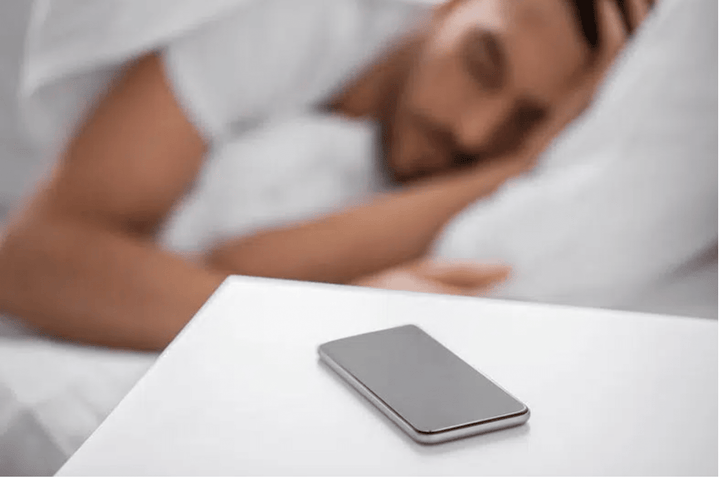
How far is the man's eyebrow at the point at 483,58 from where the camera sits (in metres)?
0.80

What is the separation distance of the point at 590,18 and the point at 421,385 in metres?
0.63

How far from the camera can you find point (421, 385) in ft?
1.08

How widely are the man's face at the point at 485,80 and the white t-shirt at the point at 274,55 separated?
10cm

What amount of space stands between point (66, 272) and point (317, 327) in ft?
1.47

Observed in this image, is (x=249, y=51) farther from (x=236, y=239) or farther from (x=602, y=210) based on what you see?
(x=602, y=210)

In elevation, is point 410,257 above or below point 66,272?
below

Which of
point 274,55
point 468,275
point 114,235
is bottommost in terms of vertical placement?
point 468,275

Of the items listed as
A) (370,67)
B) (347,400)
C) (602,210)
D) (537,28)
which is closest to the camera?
(347,400)

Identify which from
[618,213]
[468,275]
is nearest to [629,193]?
[618,213]

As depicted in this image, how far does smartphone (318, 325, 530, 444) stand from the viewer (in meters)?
0.30

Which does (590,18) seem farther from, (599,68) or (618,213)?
(618,213)

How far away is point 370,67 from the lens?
0.94 m

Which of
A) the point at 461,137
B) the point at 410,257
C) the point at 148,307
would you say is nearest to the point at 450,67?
the point at 461,137

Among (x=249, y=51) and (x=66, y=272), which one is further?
(x=249, y=51)
